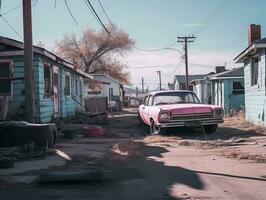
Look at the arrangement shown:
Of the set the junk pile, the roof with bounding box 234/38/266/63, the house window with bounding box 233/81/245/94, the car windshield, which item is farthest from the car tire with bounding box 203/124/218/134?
the house window with bounding box 233/81/245/94

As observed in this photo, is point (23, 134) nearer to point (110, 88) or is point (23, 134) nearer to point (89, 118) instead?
point (89, 118)

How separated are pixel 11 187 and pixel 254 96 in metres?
15.7

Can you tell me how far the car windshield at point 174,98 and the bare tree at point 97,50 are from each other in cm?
4979

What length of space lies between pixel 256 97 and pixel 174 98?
4053 millimetres

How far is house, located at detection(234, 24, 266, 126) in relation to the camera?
63.9 ft

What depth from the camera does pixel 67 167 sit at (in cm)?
996

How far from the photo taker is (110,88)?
62438 mm

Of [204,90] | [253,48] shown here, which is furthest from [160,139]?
[204,90]

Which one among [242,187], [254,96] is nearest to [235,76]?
[254,96]

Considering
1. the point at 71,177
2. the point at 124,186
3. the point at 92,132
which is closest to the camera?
the point at 124,186

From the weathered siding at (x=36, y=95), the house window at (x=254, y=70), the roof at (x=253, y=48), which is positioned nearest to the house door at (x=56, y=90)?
the weathered siding at (x=36, y=95)

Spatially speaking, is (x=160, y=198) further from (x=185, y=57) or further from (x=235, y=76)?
(x=185, y=57)

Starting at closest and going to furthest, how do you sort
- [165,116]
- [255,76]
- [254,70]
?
[165,116], [255,76], [254,70]

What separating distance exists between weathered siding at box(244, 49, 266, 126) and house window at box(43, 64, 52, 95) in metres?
7.73
